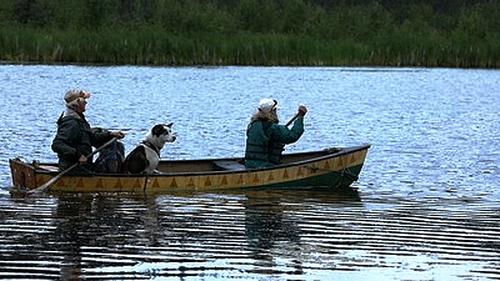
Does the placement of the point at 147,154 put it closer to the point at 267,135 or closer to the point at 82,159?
the point at 82,159

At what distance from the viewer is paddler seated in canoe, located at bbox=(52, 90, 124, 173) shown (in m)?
15.6

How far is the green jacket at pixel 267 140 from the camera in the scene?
54.1ft

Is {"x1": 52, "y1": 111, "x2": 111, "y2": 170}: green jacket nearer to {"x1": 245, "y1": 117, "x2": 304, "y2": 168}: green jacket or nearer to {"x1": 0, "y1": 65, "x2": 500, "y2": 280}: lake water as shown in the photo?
{"x1": 0, "y1": 65, "x2": 500, "y2": 280}: lake water

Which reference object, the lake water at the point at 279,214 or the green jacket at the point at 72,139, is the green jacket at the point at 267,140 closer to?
the lake water at the point at 279,214

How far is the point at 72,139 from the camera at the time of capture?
15.8 metres

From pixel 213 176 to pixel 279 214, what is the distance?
6.59ft

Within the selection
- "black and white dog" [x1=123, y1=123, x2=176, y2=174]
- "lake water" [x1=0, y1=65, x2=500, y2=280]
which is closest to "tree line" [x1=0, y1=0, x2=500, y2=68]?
"lake water" [x1=0, y1=65, x2=500, y2=280]

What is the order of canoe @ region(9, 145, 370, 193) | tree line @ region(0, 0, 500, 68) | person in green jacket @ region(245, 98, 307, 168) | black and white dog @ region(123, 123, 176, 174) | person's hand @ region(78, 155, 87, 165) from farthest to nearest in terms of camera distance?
tree line @ region(0, 0, 500, 68) < person in green jacket @ region(245, 98, 307, 168) < black and white dog @ region(123, 123, 176, 174) < canoe @ region(9, 145, 370, 193) < person's hand @ region(78, 155, 87, 165)

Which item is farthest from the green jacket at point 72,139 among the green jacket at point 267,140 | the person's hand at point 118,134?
the green jacket at point 267,140

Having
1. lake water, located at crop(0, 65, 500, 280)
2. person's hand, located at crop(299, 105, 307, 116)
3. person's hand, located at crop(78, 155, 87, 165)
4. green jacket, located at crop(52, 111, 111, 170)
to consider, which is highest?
person's hand, located at crop(299, 105, 307, 116)

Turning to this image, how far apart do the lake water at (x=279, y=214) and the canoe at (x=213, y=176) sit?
0.19 m

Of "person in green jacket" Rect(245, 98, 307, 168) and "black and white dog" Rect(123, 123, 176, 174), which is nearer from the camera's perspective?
"black and white dog" Rect(123, 123, 176, 174)

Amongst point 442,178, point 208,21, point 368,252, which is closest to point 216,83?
point 208,21

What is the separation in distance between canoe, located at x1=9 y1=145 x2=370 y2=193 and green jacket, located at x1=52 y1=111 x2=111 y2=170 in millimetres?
248
